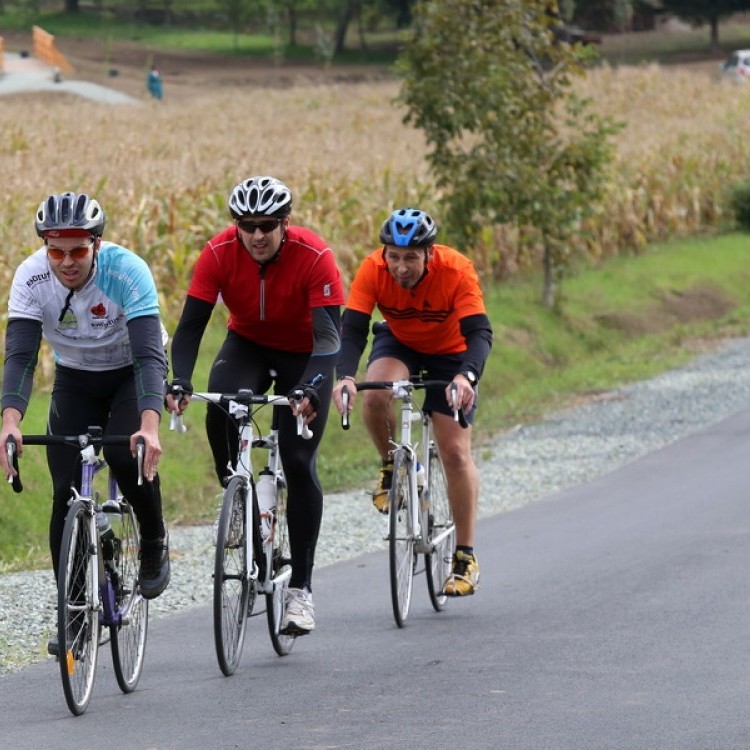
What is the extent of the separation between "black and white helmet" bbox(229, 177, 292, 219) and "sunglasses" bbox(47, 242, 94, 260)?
0.89 metres

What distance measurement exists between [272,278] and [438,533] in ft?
7.19

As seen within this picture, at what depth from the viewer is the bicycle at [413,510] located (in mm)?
8781

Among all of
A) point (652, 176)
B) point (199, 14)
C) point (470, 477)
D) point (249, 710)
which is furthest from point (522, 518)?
point (199, 14)

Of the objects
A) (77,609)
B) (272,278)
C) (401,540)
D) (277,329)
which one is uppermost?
(272,278)

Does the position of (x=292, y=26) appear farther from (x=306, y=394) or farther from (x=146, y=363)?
(x=146, y=363)

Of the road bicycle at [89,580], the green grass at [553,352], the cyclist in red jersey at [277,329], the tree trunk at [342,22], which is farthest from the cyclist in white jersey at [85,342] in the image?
the tree trunk at [342,22]

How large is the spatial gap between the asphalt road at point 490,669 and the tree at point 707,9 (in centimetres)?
7676

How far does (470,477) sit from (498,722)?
259 cm

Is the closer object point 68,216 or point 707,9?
point 68,216

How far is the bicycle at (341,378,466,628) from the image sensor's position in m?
8.78

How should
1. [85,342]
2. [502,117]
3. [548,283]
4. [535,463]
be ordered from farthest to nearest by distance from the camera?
1. [548,283]
2. [502,117]
3. [535,463]
4. [85,342]

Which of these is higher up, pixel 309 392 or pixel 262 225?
pixel 262 225

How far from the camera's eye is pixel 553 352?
75.5 ft

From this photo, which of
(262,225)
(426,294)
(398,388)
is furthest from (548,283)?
(262,225)
